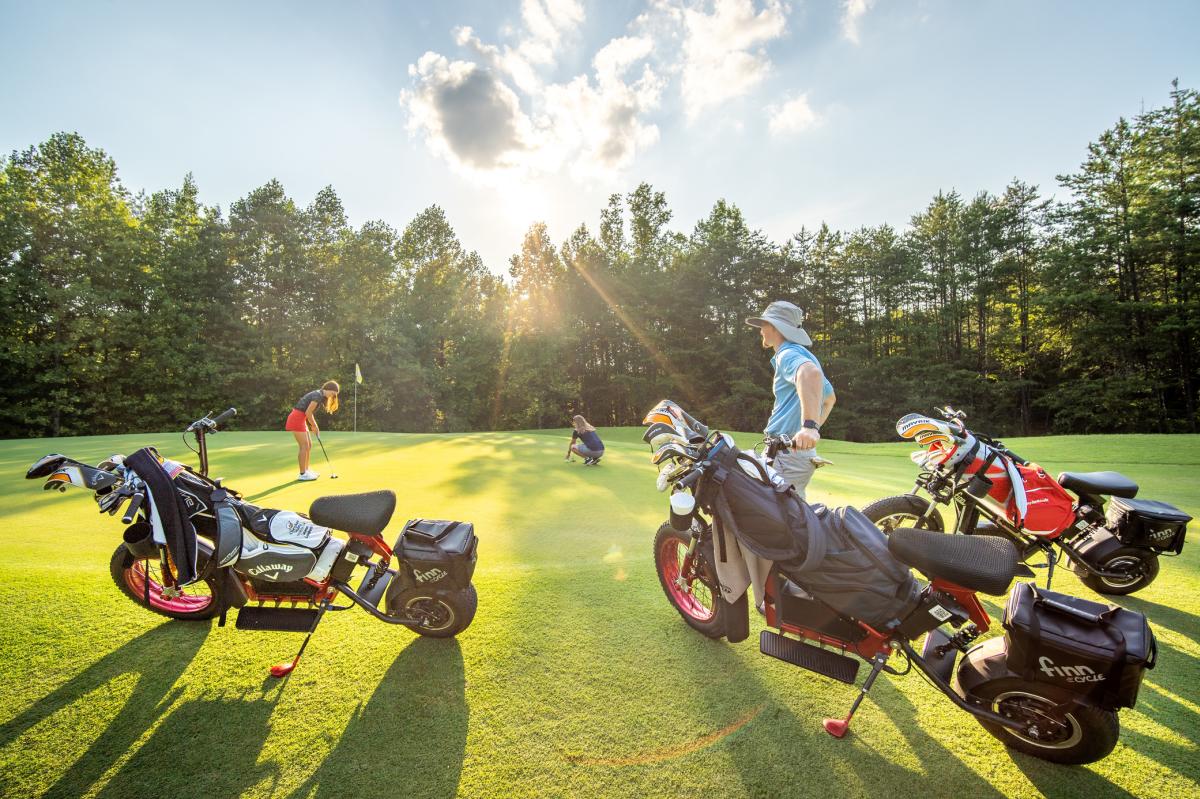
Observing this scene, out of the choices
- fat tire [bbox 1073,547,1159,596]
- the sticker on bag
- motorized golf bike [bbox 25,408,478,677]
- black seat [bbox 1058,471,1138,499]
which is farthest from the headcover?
fat tire [bbox 1073,547,1159,596]

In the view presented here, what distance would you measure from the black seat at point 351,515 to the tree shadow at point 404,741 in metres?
0.77

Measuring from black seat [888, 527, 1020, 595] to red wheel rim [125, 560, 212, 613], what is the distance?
12.8 ft

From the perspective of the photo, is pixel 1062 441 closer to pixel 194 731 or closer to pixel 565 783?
pixel 565 783

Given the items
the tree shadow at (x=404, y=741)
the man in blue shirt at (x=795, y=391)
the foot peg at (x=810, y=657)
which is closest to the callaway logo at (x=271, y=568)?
the tree shadow at (x=404, y=741)

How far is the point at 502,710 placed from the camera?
2189 millimetres

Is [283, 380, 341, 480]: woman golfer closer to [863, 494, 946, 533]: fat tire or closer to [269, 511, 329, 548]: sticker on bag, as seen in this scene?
[269, 511, 329, 548]: sticker on bag

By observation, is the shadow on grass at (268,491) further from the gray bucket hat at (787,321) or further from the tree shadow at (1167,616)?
the tree shadow at (1167,616)

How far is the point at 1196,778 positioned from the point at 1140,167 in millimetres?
35184

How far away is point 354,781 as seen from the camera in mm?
1805

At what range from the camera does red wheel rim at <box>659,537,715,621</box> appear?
297 cm

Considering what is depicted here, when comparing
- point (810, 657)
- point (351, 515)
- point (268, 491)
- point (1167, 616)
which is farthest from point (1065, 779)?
point (268, 491)

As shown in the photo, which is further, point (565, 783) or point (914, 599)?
point (914, 599)

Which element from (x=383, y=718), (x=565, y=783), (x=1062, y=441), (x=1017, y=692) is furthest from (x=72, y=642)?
Result: (x=1062, y=441)

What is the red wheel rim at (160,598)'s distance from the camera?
2.80m
